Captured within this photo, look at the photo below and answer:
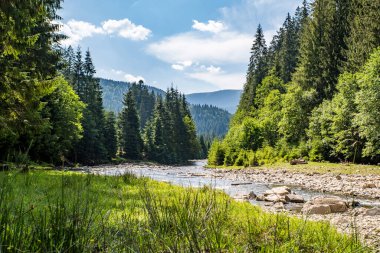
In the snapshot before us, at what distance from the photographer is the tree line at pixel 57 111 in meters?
13.0

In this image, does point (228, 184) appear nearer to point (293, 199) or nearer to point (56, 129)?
point (293, 199)

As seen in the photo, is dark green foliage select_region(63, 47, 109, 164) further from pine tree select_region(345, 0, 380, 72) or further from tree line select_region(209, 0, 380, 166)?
pine tree select_region(345, 0, 380, 72)

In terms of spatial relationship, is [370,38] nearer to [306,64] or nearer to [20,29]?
[306,64]

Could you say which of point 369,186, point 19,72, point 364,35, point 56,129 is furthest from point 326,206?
point 364,35

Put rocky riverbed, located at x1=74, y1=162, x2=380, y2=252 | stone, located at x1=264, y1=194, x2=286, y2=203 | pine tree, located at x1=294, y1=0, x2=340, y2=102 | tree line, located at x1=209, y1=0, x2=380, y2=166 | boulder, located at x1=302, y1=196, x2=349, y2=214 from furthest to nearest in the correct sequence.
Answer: pine tree, located at x1=294, y1=0, x2=340, y2=102
tree line, located at x1=209, y1=0, x2=380, y2=166
stone, located at x1=264, y1=194, x2=286, y2=203
boulder, located at x1=302, y1=196, x2=349, y2=214
rocky riverbed, located at x1=74, y1=162, x2=380, y2=252

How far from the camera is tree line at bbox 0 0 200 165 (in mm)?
13008

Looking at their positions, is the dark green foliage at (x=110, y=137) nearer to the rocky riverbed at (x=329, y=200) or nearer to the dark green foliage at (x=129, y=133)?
the dark green foliage at (x=129, y=133)

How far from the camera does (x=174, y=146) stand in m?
87.9

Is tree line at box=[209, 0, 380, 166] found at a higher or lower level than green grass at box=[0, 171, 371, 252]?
higher

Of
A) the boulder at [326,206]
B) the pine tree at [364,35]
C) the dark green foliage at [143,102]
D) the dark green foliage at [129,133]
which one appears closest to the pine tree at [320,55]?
the pine tree at [364,35]

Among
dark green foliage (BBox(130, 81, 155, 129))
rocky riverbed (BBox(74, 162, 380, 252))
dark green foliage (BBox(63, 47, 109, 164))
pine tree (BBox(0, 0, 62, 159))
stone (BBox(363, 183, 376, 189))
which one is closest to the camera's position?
rocky riverbed (BBox(74, 162, 380, 252))

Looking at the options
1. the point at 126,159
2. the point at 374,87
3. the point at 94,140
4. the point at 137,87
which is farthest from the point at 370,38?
the point at 137,87

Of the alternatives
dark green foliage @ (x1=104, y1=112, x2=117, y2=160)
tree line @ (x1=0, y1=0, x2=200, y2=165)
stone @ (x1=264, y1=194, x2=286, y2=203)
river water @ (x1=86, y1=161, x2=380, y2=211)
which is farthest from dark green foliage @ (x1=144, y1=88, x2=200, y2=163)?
stone @ (x1=264, y1=194, x2=286, y2=203)

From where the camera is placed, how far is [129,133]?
71688 mm
